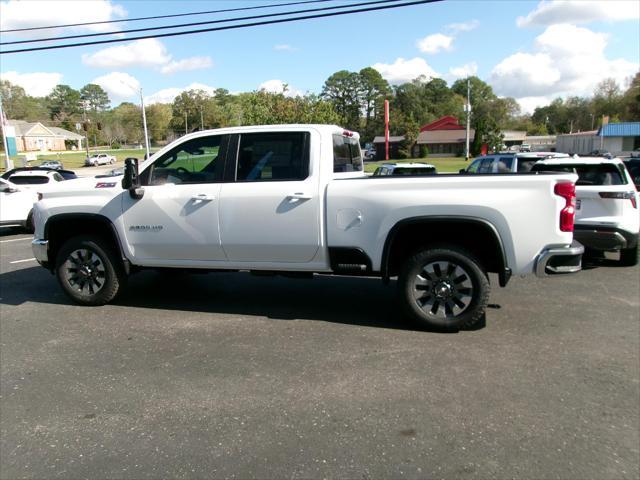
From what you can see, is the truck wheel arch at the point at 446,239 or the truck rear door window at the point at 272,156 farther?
the truck rear door window at the point at 272,156

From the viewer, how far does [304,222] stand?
5.09m

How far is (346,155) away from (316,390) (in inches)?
122

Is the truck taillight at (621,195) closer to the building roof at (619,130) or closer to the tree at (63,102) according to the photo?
the building roof at (619,130)

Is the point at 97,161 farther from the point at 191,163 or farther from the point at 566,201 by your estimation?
the point at 566,201

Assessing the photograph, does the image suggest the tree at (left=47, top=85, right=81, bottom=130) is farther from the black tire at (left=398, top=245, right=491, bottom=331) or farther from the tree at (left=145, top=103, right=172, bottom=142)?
the black tire at (left=398, top=245, right=491, bottom=331)

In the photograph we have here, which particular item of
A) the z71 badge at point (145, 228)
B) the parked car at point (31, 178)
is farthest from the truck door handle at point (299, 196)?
the parked car at point (31, 178)

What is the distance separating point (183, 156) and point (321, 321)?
236 cm

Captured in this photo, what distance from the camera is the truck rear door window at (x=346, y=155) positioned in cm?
554

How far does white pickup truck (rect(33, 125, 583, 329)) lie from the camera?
4.62m

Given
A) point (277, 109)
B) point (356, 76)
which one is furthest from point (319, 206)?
point (356, 76)

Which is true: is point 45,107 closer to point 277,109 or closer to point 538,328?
point 277,109

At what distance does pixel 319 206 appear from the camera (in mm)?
5043

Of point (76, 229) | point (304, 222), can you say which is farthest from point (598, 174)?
point (76, 229)

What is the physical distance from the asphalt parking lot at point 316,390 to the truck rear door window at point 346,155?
5.25 feet
